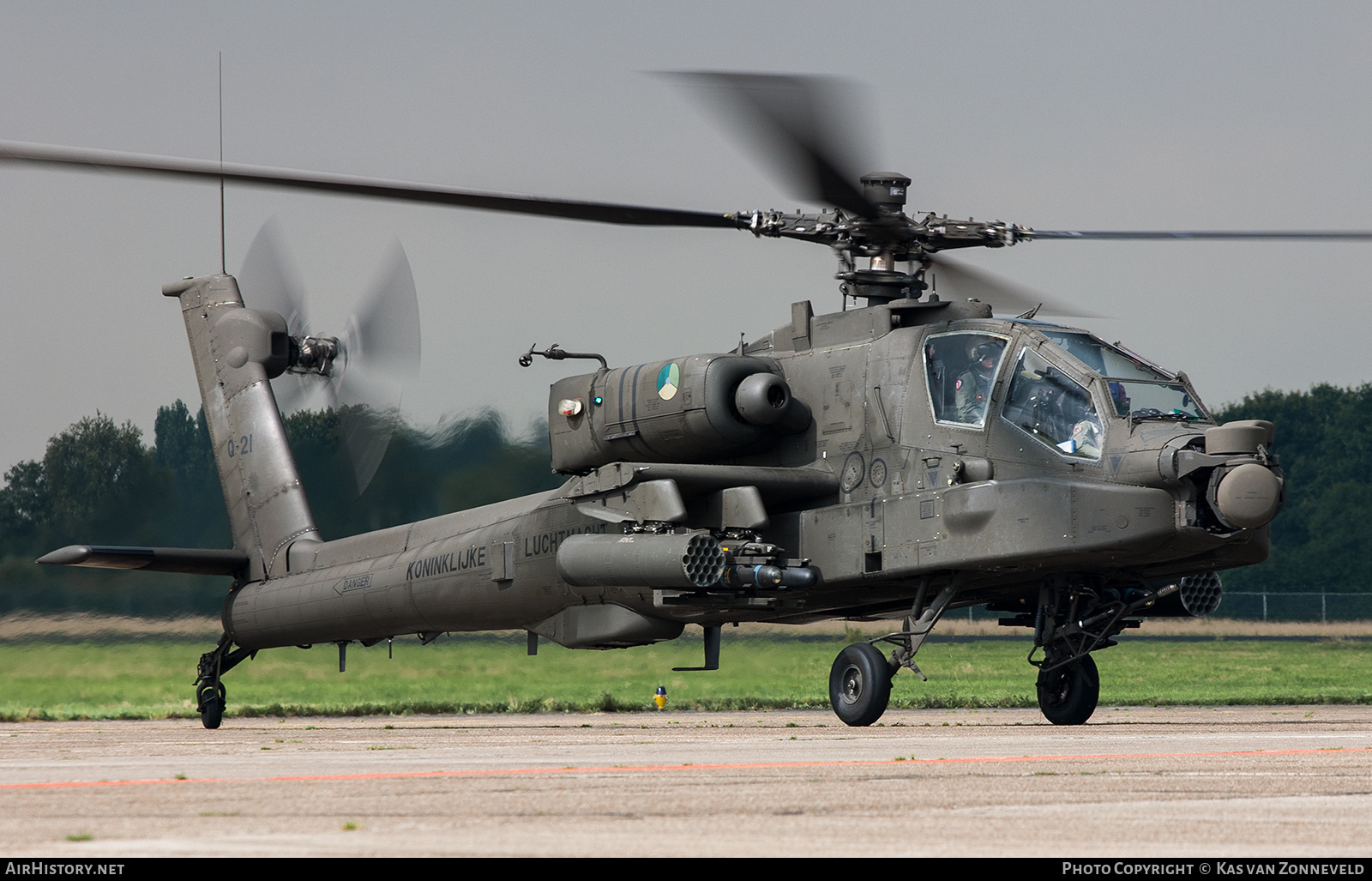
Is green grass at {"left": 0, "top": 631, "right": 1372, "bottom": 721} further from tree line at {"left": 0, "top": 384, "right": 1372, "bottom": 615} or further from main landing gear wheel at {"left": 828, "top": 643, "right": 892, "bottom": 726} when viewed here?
main landing gear wheel at {"left": 828, "top": 643, "right": 892, "bottom": 726}

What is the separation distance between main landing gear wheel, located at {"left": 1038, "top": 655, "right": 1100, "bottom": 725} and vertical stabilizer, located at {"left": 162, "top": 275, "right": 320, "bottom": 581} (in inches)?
369

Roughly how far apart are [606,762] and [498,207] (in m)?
5.38

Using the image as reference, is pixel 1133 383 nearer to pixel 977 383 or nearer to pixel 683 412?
pixel 977 383

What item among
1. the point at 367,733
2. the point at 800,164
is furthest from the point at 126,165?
the point at 367,733

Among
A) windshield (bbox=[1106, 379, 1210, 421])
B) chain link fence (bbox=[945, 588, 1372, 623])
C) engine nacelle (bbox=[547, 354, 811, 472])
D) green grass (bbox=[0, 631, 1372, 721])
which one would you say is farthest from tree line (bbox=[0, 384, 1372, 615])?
chain link fence (bbox=[945, 588, 1372, 623])

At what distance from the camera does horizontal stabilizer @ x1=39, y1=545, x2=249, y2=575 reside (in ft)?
61.2

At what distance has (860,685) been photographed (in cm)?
1468

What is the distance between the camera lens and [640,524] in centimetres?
1526

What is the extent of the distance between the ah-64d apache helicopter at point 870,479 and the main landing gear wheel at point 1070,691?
2cm

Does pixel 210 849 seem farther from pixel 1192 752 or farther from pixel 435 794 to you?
pixel 1192 752

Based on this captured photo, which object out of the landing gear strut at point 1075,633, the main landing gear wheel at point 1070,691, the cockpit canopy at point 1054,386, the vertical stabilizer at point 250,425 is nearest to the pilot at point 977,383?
the cockpit canopy at point 1054,386

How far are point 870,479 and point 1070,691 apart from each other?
270cm

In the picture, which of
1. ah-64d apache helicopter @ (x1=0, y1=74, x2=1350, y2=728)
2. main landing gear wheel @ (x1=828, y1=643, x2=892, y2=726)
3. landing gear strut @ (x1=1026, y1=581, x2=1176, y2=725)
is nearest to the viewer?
ah-64d apache helicopter @ (x1=0, y1=74, x2=1350, y2=728)

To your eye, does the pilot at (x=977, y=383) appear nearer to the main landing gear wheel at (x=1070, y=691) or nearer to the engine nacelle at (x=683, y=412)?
the engine nacelle at (x=683, y=412)
